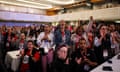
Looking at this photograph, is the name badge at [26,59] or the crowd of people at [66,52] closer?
the crowd of people at [66,52]

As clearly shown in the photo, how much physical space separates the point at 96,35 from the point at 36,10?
1171 cm

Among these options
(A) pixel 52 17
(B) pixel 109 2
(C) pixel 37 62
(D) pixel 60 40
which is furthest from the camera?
(A) pixel 52 17

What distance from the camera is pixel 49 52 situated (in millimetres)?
2971

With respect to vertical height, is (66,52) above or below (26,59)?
above

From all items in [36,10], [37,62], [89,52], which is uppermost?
[36,10]

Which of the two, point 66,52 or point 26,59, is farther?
point 26,59

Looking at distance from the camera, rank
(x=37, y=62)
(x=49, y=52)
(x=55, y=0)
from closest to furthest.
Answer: (x=37, y=62), (x=49, y=52), (x=55, y=0)

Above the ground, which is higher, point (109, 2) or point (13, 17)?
point (109, 2)

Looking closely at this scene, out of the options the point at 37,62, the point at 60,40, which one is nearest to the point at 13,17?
the point at 60,40

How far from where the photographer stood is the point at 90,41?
343 cm

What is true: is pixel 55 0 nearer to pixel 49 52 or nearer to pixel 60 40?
pixel 60 40

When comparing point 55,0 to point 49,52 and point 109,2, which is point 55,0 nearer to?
point 109,2

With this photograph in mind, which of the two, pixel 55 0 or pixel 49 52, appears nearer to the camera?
pixel 49 52

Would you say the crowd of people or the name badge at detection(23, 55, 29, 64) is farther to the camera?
the name badge at detection(23, 55, 29, 64)
